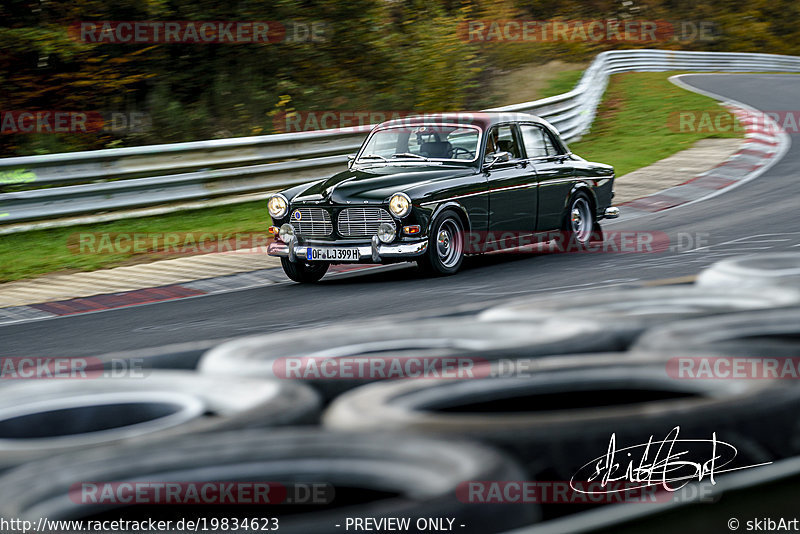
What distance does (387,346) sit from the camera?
3844 millimetres

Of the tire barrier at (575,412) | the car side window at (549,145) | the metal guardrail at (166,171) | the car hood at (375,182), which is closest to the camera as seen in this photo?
the tire barrier at (575,412)

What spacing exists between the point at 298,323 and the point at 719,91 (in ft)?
75.1

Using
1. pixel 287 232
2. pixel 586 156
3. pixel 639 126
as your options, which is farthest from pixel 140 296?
pixel 639 126

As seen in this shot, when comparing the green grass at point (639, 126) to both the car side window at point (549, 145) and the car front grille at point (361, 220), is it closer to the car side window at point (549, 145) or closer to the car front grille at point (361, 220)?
the car side window at point (549, 145)

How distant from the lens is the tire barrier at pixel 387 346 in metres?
3.32

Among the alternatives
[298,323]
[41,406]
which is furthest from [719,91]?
[41,406]

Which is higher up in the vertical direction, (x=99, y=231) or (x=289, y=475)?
(x=289, y=475)

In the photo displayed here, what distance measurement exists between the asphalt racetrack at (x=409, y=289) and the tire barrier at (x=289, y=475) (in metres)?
4.14

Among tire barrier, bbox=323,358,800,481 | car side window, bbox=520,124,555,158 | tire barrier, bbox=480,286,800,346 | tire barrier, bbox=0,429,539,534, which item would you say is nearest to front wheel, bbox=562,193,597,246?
car side window, bbox=520,124,555,158

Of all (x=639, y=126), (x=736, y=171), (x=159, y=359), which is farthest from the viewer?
(x=639, y=126)

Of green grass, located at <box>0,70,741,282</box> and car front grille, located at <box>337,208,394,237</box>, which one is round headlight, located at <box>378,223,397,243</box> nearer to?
car front grille, located at <box>337,208,394,237</box>

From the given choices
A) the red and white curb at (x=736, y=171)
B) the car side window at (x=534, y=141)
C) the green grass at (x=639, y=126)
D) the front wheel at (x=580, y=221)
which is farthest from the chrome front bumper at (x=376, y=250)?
the green grass at (x=639, y=126)

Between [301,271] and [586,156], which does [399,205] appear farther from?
[586,156]

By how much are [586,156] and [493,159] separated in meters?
8.90
